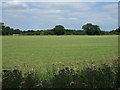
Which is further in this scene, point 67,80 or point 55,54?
point 55,54

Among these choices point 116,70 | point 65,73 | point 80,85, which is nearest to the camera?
point 80,85

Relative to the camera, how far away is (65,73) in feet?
14.1

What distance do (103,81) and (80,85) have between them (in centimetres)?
51

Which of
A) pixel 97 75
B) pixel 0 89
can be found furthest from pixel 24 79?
pixel 97 75

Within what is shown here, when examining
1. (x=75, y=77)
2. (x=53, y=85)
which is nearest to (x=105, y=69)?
(x=75, y=77)

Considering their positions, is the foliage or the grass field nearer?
the foliage

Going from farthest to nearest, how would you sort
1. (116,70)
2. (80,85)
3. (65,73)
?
1. (116,70)
2. (65,73)
3. (80,85)

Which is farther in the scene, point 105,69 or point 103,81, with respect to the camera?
point 105,69

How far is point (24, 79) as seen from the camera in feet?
13.6

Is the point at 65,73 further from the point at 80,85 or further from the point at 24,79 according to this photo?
the point at 24,79

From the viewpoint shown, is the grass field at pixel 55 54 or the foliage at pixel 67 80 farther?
the grass field at pixel 55 54

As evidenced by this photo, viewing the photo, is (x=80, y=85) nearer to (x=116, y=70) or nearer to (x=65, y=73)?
(x=65, y=73)

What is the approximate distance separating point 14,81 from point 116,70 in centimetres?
222

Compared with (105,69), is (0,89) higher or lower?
lower
